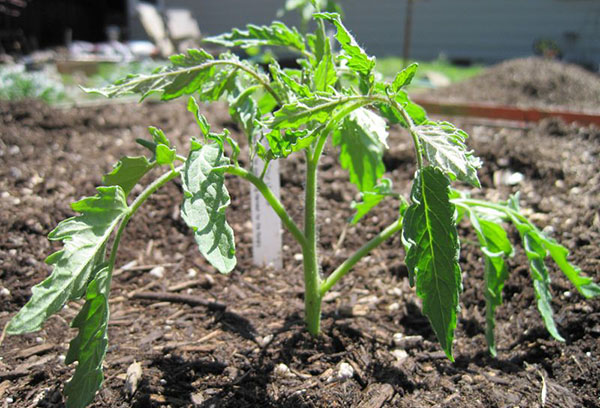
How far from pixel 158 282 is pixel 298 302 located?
61 cm

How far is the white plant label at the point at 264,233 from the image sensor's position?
213 cm

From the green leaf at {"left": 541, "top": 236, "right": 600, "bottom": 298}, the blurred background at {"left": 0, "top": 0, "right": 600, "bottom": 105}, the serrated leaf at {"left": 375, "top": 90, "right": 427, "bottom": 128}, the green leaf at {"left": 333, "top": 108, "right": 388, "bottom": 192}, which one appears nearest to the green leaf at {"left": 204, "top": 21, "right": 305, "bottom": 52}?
the green leaf at {"left": 333, "top": 108, "right": 388, "bottom": 192}

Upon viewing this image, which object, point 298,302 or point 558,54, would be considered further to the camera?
point 558,54

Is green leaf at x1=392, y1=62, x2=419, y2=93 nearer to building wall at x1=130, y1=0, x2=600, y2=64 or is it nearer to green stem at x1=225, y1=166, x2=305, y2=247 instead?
green stem at x1=225, y1=166, x2=305, y2=247

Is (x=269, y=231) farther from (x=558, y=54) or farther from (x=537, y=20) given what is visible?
(x=537, y=20)

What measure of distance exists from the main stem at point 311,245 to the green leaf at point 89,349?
2.16ft

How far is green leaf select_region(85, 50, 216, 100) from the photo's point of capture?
141 cm

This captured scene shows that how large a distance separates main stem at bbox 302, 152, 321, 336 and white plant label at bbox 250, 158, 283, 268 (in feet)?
1.68

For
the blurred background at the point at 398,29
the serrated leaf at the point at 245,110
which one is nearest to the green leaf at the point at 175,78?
the serrated leaf at the point at 245,110

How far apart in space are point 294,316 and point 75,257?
955mm

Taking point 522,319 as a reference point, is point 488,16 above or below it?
above

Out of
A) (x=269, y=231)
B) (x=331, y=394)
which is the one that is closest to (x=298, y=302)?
(x=269, y=231)

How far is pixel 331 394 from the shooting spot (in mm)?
1526

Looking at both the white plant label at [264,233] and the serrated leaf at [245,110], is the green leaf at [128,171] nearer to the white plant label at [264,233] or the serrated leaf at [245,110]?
the serrated leaf at [245,110]
